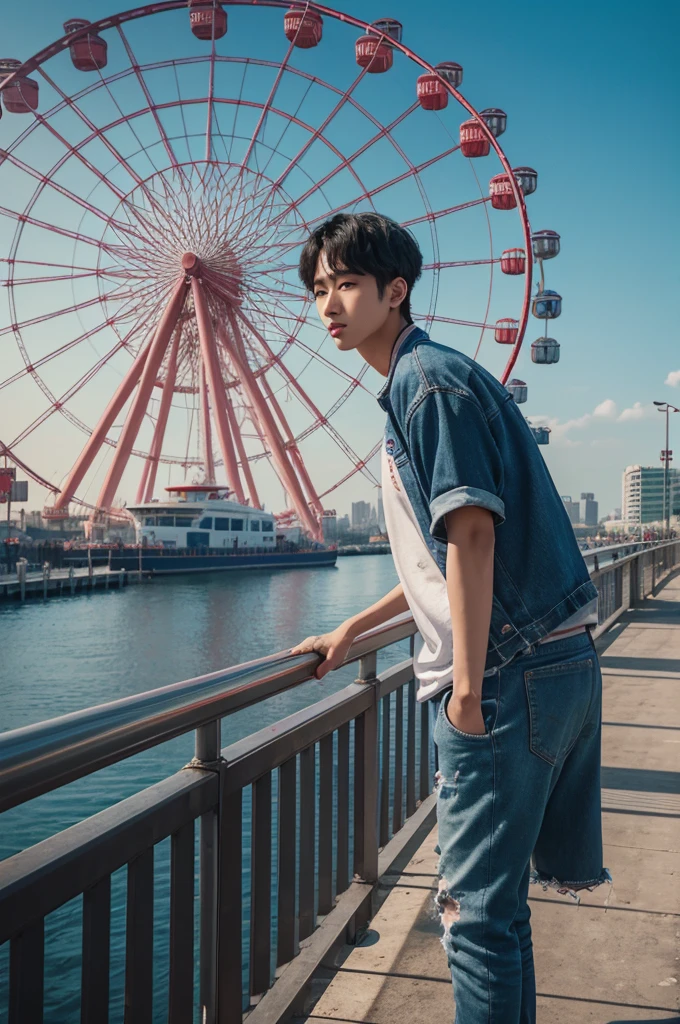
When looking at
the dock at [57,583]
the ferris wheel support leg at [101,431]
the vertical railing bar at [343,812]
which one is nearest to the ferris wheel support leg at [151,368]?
the ferris wheel support leg at [101,431]

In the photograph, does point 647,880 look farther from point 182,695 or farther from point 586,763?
point 182,695

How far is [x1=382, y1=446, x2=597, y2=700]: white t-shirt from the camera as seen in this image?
127cm

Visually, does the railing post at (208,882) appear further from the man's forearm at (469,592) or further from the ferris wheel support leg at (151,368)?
the ferris wheel support leg at (151,368)

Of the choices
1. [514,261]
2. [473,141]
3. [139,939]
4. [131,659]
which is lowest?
[131,659]

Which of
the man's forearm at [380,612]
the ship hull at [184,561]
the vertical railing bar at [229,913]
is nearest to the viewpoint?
the vertical railing bar at [229,913]

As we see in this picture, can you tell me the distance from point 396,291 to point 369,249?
0.07 metres

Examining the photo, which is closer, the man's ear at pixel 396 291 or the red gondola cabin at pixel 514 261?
the man's ear at pixel 396 291

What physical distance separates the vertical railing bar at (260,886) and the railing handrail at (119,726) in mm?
216

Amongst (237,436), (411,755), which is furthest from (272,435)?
(411,755)

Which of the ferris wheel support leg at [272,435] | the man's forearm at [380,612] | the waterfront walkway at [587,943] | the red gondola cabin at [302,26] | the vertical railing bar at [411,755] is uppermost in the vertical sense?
the red gondola cabin at [302,26]

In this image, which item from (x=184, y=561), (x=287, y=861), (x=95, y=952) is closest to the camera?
(x=95, y=952)

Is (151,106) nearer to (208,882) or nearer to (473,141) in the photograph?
(473,141)

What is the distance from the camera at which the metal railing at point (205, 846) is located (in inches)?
40.7

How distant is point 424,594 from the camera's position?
130 cm
